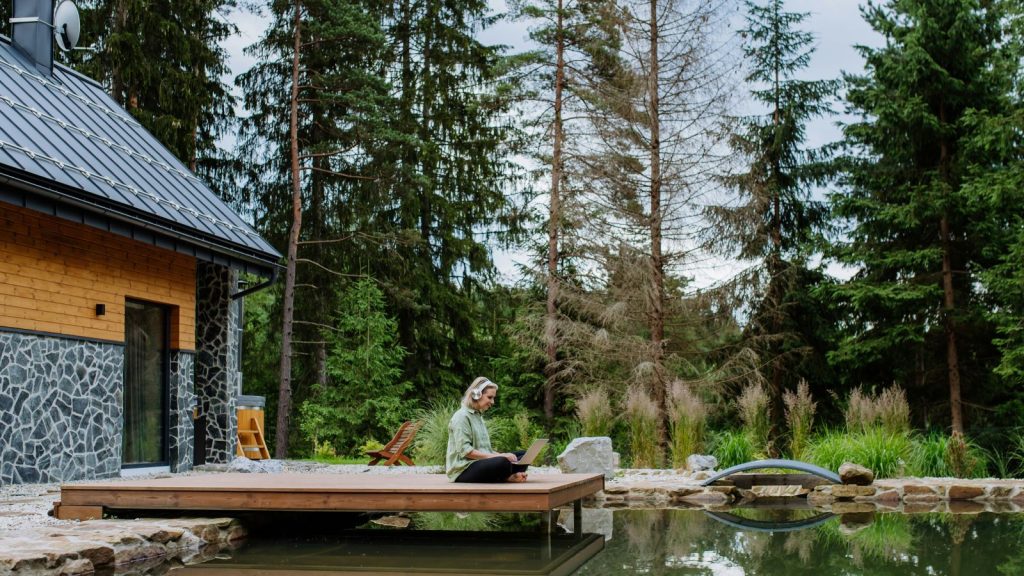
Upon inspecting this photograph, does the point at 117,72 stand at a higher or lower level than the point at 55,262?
higher

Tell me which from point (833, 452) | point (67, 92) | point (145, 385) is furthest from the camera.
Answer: point (67, 92)

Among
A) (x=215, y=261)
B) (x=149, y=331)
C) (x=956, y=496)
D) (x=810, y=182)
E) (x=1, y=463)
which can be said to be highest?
(x=810, y=182)

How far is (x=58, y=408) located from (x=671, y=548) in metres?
6.79

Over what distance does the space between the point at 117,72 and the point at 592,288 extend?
9.97m

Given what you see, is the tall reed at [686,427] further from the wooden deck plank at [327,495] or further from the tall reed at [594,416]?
the wooden deck plank at [327,495]

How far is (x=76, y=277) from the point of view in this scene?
10.6m

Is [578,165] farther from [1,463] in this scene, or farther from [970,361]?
[1,463]

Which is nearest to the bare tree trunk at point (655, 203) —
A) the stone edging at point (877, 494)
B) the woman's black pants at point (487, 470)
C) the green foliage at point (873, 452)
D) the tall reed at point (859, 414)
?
the tall reed at point (859, 414)

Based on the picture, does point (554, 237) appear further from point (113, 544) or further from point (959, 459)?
point (113, 544)

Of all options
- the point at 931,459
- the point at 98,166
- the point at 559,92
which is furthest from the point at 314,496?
the point at 559,92

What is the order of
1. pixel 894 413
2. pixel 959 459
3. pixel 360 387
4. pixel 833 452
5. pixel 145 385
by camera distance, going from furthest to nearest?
pixel 360 387
pixel 145 385
pixel 894 413
pixel 959 459
pixel 833 452

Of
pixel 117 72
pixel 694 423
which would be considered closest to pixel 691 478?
pixel 694 423

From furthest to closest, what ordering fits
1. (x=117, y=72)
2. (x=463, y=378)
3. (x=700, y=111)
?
(x=463, y=378) < (x=117, y=72) < (x=700, y=111)

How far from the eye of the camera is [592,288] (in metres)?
18.9
